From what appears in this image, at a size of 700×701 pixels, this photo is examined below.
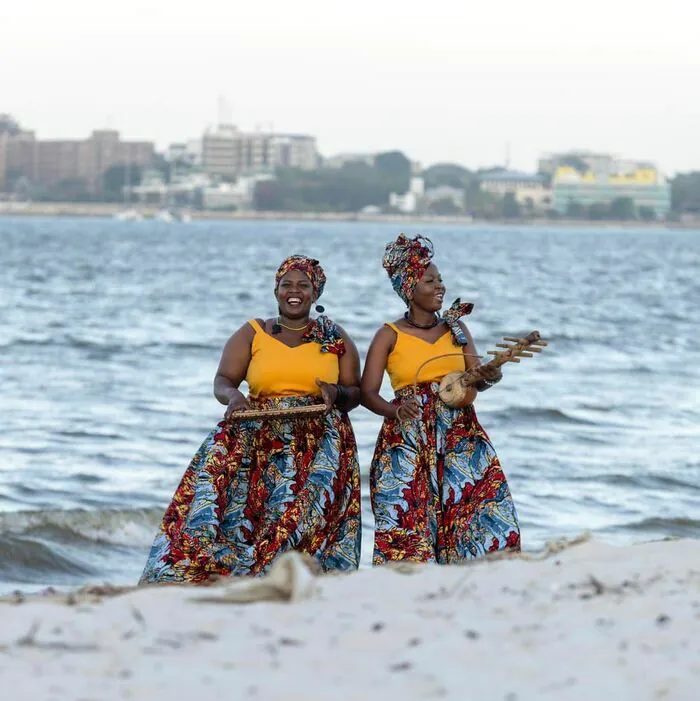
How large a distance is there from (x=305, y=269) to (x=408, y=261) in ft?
1.39

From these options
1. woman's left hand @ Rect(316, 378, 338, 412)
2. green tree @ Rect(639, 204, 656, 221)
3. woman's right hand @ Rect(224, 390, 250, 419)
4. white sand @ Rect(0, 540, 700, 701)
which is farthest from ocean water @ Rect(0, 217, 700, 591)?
green tree @ Rect(639, 204, 656, 221)

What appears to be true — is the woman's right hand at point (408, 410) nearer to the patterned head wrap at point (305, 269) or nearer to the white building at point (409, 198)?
the patterned head wrap at point (305, 269)

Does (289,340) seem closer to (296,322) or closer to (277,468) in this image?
(296,322)

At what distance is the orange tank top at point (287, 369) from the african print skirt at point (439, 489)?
341 millimetres

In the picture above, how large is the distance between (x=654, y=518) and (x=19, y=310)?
24.4m

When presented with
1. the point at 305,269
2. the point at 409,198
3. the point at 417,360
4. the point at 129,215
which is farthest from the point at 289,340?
the point at 409,198

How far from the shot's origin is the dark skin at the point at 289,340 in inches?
286

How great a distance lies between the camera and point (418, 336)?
7.32 metres

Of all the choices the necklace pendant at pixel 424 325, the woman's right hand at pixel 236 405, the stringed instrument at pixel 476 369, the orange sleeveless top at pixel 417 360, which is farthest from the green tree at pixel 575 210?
the woman's right hand at pixel 236 405

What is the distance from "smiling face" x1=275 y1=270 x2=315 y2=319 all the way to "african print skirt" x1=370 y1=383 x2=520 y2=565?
1.79ft

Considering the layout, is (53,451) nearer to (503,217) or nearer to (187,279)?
(187,279)

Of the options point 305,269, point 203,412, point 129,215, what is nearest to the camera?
point 305,269

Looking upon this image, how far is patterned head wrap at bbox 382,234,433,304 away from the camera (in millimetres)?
7273

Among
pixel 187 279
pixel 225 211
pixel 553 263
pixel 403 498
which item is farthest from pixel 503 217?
pixel 403 498
